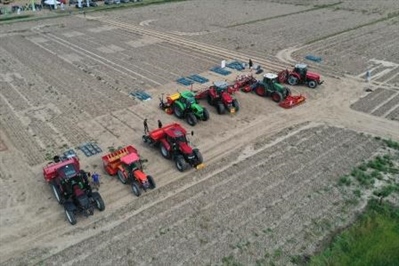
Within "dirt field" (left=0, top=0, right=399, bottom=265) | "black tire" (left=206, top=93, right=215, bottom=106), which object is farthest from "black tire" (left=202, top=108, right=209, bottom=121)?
"black tire" (left=206, top=93, right=215, bottom=106)

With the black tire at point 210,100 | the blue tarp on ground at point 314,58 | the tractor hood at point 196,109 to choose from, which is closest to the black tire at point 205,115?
the tractor hood at point 196,109

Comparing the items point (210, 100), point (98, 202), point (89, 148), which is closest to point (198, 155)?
point (98, 202)

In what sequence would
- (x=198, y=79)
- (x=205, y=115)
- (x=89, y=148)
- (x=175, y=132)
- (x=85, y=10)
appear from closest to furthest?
(x=175, y=132)
(x=89, y=148)
(x=205, y=115)
(x=198, y=79)
(x=85, y=10)

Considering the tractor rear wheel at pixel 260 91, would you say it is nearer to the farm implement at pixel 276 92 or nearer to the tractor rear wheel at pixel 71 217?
the farm implement at pixel 276 92

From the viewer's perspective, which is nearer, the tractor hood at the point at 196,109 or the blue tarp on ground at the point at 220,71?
the tractor hood at the point at 196,109

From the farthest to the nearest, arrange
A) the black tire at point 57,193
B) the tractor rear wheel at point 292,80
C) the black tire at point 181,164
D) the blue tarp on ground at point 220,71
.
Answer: the blue tarp on ground at point 220,71 < the tractor rear wheel at point 292,80 < the black tire at point 181,164 < the black tire at point 57,193

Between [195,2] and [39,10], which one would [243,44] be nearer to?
[195,2]

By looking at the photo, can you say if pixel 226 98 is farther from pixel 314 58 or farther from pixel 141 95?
pixel 314 58
